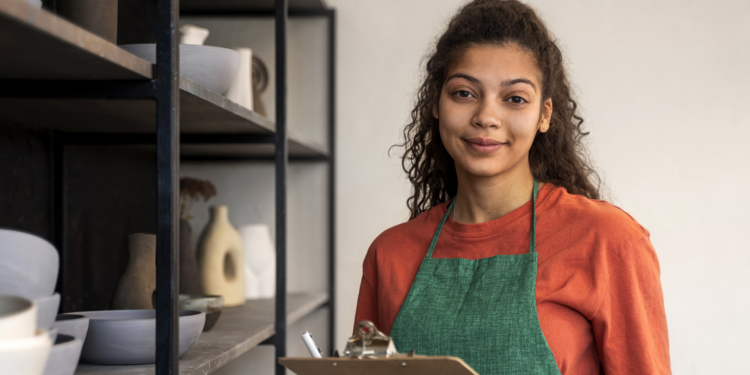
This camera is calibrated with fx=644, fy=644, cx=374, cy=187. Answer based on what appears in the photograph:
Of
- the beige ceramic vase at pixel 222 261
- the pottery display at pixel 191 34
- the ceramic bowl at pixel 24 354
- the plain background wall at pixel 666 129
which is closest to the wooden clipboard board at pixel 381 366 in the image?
the ceramic bowl at pixel 24 354

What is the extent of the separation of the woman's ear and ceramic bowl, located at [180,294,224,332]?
34.1 inches

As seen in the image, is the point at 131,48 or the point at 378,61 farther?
the point at 378,61

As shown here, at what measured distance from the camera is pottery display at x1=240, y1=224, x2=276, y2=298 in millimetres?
2322

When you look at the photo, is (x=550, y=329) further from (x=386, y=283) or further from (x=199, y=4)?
(x=199, y=4)

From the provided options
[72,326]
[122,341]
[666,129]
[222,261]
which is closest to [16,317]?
[72,326]

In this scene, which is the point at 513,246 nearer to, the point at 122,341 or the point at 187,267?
the point at 122,341

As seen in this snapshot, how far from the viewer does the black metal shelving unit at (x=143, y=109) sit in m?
0.80

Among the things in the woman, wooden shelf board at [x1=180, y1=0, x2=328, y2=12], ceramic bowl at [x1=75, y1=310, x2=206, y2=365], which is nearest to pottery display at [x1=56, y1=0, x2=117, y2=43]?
ceramic bowl at [x1=75, y1=310, x2=206, y2=365]

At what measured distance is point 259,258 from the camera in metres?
2.33

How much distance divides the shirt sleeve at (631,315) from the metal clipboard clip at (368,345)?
0.53 m

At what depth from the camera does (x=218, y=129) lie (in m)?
1.65

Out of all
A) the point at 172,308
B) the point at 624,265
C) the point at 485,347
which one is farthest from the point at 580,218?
the point at 172,308

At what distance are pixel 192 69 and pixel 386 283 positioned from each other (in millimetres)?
571

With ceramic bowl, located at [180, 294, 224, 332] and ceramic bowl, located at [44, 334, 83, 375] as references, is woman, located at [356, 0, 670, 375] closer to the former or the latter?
ceramic bowl, located at [180, 294, 224, 332]
